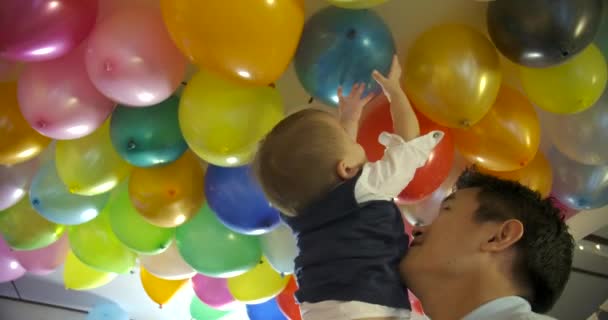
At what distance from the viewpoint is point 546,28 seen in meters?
1.19

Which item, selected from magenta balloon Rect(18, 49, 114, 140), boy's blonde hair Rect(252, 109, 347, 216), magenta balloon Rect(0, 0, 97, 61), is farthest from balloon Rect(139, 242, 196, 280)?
boy's blonde hair Rect(252, 109, 347, 216)

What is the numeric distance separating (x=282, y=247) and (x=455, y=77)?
65 centimetres

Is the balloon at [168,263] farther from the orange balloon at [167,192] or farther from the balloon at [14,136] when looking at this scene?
the balloon at [14,136]

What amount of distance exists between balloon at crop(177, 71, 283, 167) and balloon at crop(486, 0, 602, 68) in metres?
0.51

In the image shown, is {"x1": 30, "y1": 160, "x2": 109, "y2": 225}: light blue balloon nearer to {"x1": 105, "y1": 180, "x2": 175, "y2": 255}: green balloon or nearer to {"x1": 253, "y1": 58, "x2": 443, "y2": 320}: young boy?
{"x1": 105, "y1": 180, "x2": 175, "y2": 255}: green balloon

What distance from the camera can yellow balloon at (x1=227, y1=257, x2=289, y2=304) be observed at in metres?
1.80

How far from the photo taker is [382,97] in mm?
1488

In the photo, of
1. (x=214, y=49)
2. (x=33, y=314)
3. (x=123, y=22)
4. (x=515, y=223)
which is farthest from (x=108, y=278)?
(x=515, y=223)

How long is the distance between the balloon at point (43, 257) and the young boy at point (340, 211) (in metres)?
1.31

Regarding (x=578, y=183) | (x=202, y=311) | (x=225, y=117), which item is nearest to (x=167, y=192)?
(x=225, y=117)

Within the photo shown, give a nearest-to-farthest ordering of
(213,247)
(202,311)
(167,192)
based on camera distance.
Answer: (167,192) < (213,247) < (202,311)

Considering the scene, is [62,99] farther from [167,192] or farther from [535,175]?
[535,175]

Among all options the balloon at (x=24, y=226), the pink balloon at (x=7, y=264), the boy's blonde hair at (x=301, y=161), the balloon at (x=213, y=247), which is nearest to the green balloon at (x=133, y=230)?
the balloon at (x=213, y=247)

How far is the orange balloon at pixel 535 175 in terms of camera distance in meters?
1.48
